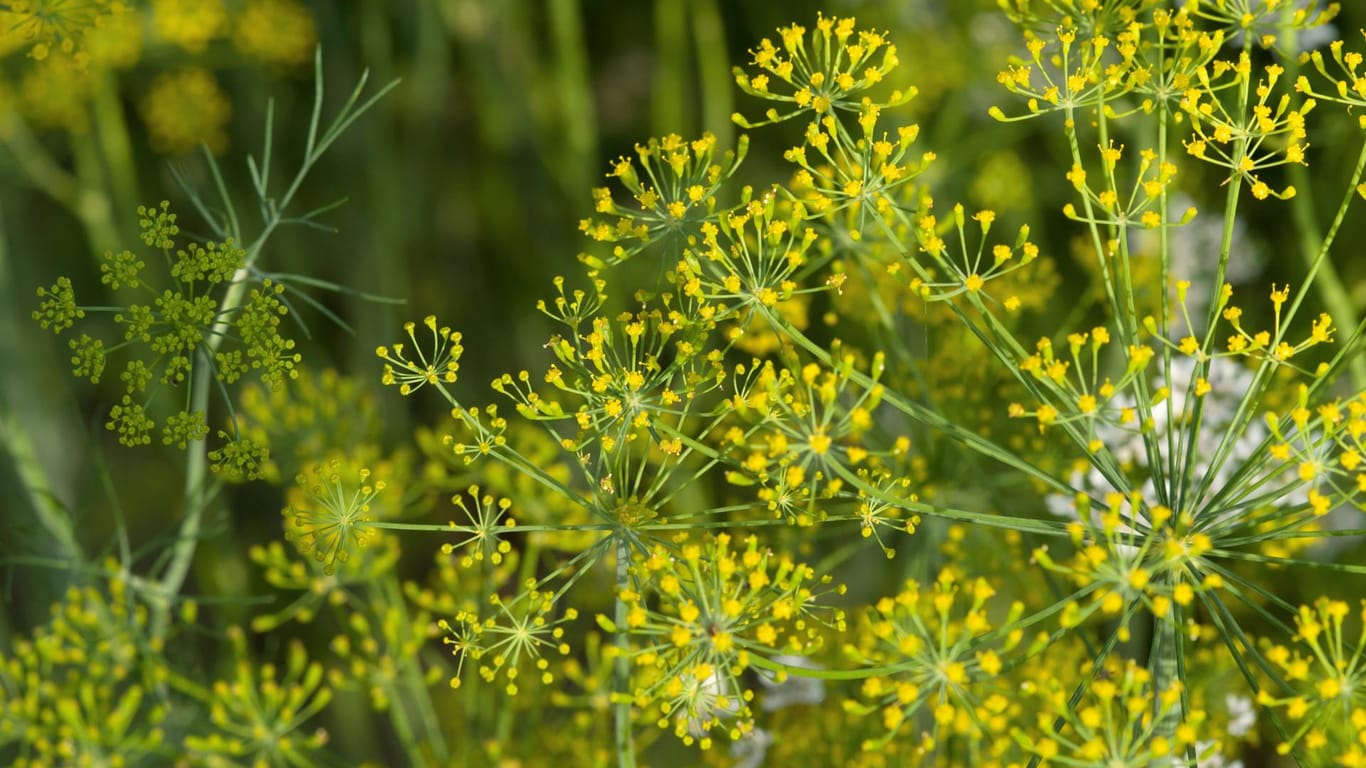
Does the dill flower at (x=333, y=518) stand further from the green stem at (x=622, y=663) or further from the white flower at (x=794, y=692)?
the white flower at (x=794, y=692)

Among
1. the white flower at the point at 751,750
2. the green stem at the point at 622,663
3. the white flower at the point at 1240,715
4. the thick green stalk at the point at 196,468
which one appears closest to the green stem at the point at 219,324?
the thick green stalk at the point at 196,468

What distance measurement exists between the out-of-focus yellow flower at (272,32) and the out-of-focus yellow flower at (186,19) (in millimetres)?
89

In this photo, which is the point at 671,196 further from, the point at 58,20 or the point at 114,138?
the point at 114,138

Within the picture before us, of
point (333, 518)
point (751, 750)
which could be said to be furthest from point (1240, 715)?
point (333, 518)

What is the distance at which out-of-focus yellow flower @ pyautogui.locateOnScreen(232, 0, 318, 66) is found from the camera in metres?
2.47

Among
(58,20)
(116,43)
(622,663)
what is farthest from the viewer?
(116,43)

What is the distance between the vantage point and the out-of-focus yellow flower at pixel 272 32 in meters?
2.47

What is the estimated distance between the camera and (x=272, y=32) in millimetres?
2484

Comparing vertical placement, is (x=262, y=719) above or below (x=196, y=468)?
below

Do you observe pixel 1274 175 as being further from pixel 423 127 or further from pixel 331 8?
pixel 331 8

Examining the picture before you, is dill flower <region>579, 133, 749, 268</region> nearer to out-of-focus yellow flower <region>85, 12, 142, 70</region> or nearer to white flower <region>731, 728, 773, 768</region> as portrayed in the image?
white flower <region>731, 728, 773, 768</region>

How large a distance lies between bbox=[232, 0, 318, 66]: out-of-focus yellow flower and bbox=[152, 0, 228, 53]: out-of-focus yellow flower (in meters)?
0.09

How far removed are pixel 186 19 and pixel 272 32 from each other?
0.23 m

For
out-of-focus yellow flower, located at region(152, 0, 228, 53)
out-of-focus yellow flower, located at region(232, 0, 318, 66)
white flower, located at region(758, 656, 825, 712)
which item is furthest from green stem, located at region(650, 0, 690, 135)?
white flower, located at region(758, 656, 825, 712)
